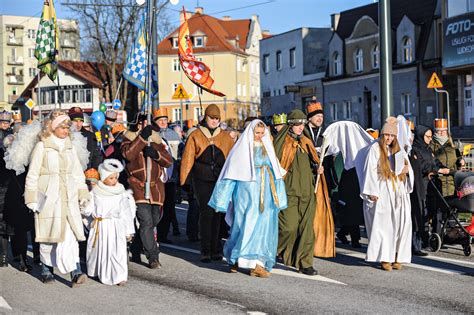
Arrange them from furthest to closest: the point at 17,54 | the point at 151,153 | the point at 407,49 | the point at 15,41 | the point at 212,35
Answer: the point at 17,54 < the point at 15,41 < the point at 212,35 < the point at 407,49 < the point at 151,153

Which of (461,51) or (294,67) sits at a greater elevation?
(294,67)

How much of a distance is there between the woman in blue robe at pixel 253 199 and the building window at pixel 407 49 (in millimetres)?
37939

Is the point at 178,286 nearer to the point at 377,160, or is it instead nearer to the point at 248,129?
the point at 248,129

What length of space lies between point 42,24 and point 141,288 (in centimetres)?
1923

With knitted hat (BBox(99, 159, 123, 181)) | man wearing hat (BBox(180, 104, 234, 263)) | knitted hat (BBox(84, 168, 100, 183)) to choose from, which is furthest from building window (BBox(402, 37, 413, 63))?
knitted hat (BBox(99, 159, 123, 181))

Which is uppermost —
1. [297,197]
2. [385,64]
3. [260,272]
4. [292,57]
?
[292,57]

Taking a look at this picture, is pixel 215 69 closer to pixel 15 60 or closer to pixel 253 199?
pixel 15 60

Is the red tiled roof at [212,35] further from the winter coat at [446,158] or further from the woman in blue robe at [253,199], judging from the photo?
the woman in blue robe at [253,199]

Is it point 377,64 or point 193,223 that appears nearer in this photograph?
point 193,223

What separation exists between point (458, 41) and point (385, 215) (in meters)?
30.0

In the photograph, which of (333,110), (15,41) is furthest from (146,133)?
(15,41)

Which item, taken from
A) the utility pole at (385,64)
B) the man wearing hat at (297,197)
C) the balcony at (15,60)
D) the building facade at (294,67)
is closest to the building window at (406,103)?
the building facade at (294,67)

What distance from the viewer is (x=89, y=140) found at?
13180mm

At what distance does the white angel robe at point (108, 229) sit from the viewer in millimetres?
10391
